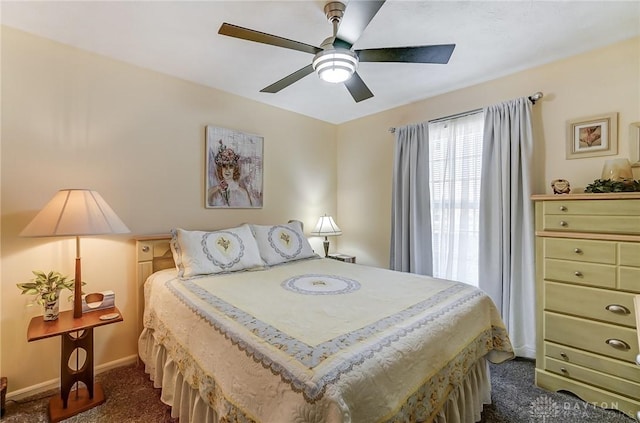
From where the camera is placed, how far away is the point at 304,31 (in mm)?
1984

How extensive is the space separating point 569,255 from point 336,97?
2.52 meters

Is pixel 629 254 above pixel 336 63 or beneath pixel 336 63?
beneath

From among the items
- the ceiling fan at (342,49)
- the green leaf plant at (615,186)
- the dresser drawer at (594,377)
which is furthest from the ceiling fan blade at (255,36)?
the dresser drawer at (594,377)

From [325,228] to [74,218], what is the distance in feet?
8.03

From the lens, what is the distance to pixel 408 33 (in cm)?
202

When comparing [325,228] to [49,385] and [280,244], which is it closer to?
[280,244]

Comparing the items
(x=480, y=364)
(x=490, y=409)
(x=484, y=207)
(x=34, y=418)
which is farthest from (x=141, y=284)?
(x=484, y=207)

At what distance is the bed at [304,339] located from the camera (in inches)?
39.6

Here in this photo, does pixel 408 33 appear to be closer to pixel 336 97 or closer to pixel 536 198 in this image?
pixel 336 97

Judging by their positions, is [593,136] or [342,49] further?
[593,136]

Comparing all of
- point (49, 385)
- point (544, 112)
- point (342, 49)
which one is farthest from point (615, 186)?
point (49, 385)

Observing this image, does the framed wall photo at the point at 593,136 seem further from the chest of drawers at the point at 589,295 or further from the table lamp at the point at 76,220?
the table lamp at the point at 76,220

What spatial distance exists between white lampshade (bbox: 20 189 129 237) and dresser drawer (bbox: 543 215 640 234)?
299 cm

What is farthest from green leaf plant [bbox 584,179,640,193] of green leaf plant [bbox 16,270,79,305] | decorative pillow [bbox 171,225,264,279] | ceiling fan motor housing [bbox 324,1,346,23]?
green leaf plant [bbox 16,270,79,305]
